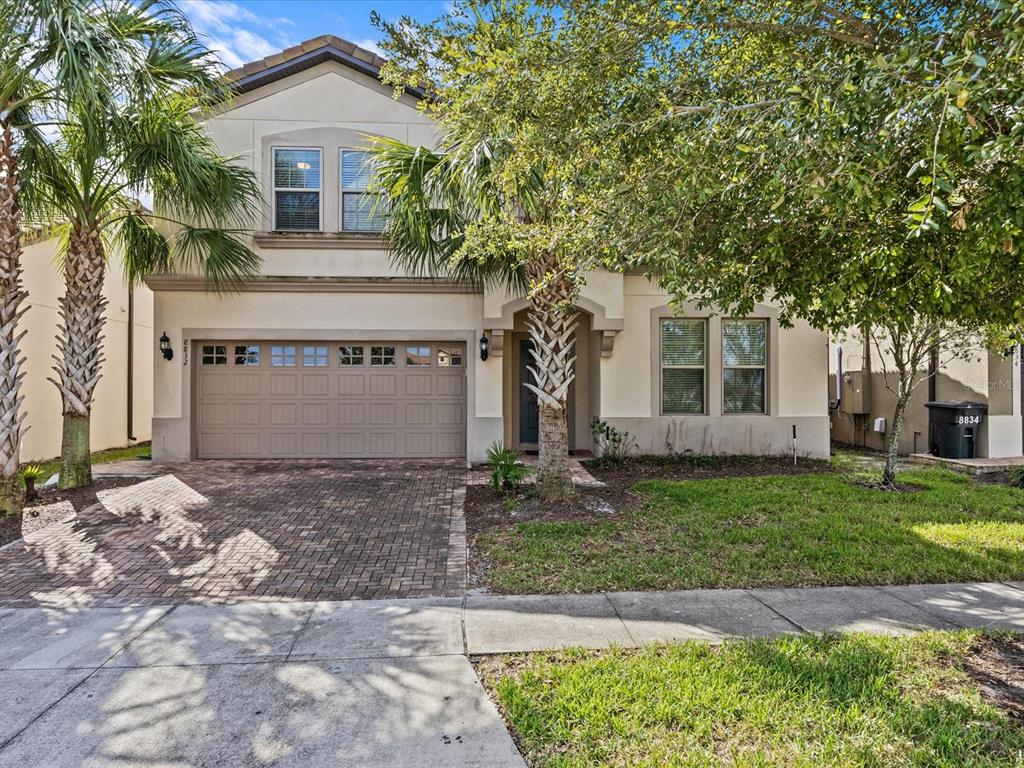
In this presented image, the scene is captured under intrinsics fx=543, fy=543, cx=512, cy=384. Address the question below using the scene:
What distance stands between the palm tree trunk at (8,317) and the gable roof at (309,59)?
4847 mm

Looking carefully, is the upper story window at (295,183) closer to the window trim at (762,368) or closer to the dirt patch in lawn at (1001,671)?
the window trim at (762,368)

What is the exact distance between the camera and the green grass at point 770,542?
4.91m

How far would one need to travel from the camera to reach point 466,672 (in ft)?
11.2

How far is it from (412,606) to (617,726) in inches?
80.6

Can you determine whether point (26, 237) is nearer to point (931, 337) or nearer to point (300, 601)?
point (300, 601)

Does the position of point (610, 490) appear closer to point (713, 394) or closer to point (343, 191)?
point (713, 394)

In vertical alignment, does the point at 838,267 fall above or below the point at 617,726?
above

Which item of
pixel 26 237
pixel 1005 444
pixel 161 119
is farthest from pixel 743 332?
pixel 26 237

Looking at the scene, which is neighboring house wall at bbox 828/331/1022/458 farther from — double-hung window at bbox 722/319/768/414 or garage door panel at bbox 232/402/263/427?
garage door panel at bbox 232/402/263/427

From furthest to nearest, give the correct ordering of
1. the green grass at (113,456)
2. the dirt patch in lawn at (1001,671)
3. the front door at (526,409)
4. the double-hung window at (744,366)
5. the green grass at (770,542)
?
the front door at (526,409) → the double-hung window at (744,366) → the green grass at (113,456) → the green grass at (770,542) → the dirt patch in lawn at (1001,671)

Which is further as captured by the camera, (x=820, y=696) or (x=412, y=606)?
(x=412, y=606)

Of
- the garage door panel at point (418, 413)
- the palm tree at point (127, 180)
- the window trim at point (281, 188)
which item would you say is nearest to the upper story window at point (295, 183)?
the window trim at point (281, 188)

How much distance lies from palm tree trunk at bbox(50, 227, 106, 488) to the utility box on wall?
1538 cm

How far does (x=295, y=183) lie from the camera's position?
35.5ft
